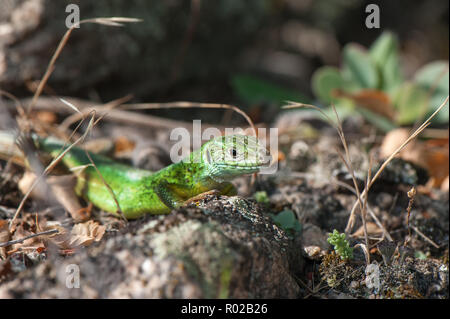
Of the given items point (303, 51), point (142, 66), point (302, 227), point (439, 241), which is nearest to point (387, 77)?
point (439, 241)

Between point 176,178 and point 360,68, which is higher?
point 360,68

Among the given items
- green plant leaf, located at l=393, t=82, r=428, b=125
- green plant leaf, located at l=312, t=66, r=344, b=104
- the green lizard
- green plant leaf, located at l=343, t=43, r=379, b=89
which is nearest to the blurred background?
green plant leaf, located at l=312, t=66, r=344, b=104

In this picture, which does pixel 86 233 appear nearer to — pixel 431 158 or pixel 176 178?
pixel 176 178

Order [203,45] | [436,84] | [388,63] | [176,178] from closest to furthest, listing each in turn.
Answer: [176,178] < [436,84] < [388,63] < [203,45]

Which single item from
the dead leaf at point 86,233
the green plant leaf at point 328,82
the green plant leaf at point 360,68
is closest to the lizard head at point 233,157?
the dead leaf at point 86,233

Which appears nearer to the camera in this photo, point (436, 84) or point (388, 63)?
point (436, 84)

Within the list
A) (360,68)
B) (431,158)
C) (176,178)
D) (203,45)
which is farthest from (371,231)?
(203,45)

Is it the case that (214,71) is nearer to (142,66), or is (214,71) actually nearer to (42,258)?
(142,66)
